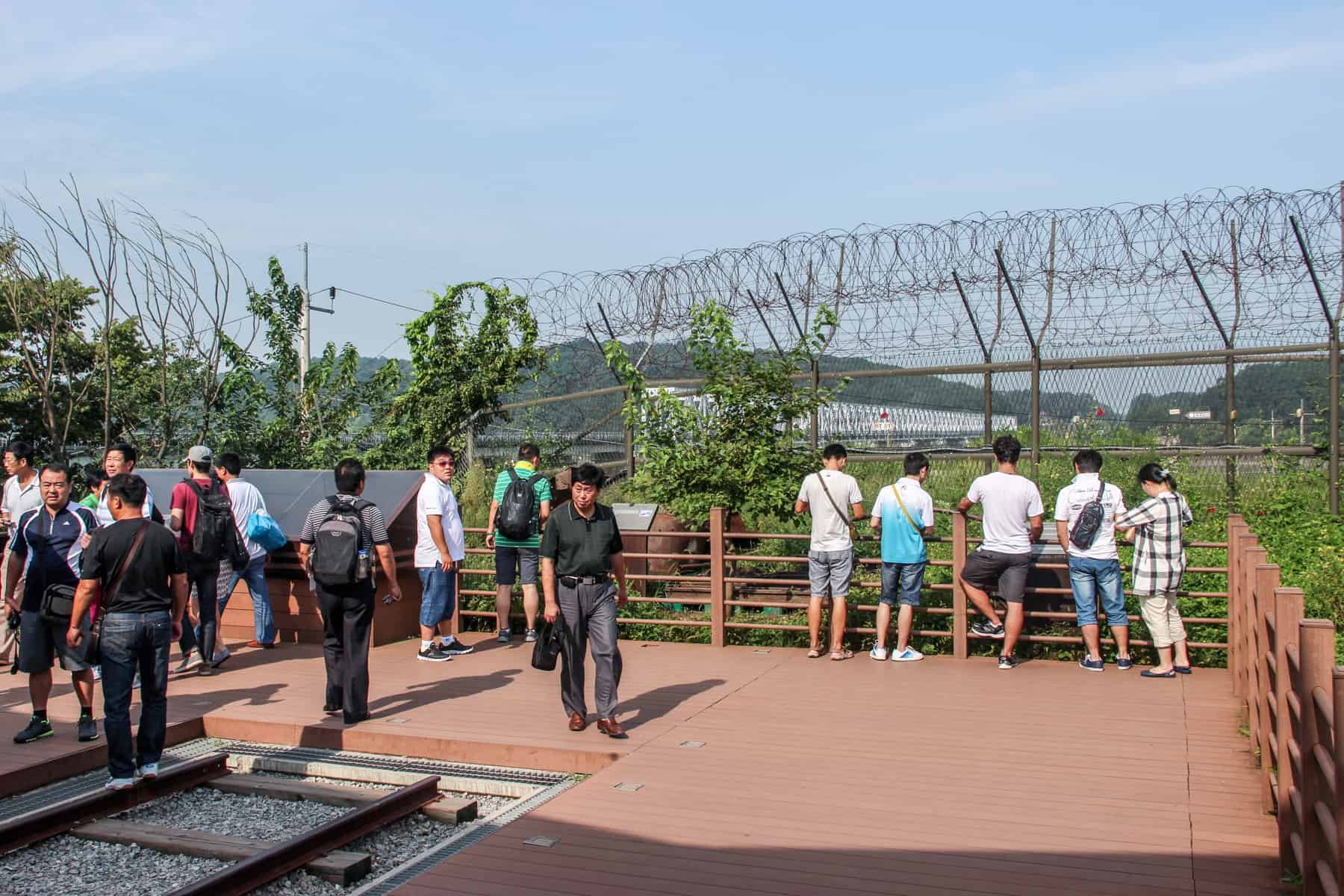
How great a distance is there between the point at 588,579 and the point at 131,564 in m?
2.54

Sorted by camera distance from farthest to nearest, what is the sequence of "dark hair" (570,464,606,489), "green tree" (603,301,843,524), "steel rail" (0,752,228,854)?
"green tree" (603,301,843,524)
"dark hair" (570,464,606,489)
"steel rail" (0,752,228,854)

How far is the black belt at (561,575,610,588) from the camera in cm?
704

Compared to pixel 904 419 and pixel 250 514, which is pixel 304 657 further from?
pixel 904 419

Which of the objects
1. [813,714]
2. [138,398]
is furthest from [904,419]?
[138,398]

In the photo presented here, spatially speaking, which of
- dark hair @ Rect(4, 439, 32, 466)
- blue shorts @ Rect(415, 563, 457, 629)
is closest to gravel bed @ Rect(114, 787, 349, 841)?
blue shorts @ Rect(415, 563, 457, 629)

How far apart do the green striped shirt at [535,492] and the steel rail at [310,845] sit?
3561mm

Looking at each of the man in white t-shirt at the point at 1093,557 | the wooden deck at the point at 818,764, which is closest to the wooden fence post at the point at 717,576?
the wooden deck at the point at 818,764

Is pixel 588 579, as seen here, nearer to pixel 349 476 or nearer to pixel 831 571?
pixel 349 476

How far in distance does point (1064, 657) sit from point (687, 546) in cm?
404

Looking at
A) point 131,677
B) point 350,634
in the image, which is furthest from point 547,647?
point 131,677

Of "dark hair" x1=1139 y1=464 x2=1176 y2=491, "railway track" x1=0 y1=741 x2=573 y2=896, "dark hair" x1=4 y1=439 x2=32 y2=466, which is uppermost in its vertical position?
"dark hair" x1=4 y1=439 x2=32 y2=466

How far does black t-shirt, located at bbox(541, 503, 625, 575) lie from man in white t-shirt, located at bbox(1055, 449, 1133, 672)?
3.67m

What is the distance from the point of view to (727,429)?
11078 millimetres

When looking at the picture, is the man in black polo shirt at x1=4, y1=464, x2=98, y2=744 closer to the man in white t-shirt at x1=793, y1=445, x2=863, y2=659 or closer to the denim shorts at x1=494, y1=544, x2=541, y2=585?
the denim shorts at x1=494, y1=544, x2=541, y2=585
